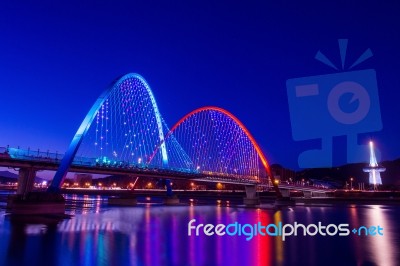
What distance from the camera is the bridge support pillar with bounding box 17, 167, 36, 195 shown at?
132 feet

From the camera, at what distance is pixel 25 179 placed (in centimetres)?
4116

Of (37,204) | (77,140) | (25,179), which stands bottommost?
(37,204)

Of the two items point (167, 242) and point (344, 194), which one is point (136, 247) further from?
point (344, 194)

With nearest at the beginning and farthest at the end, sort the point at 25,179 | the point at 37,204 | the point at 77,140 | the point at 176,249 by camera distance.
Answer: the point at 176,249, the point at 37,204, the point at 25,179, the point at 77,140

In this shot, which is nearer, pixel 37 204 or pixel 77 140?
pixel 37 204

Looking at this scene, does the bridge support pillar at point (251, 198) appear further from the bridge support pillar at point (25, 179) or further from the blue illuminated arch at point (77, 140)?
the bridge support pillar at point (25, 179)

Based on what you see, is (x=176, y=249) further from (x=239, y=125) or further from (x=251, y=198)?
(x=239, y=125)

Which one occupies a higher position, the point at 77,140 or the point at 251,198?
the point at 77,140

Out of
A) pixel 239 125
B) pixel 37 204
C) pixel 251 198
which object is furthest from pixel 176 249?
pixel 239 125

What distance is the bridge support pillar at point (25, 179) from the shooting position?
40.4m

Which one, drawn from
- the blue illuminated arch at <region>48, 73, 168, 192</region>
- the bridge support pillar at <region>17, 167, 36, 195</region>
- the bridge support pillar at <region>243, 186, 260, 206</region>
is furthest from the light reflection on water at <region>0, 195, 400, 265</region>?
the bridge support pillar at <region>243, 186, 260, 206</region>

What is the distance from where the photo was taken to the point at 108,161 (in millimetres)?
50156

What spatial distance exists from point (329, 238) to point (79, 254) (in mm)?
14939
